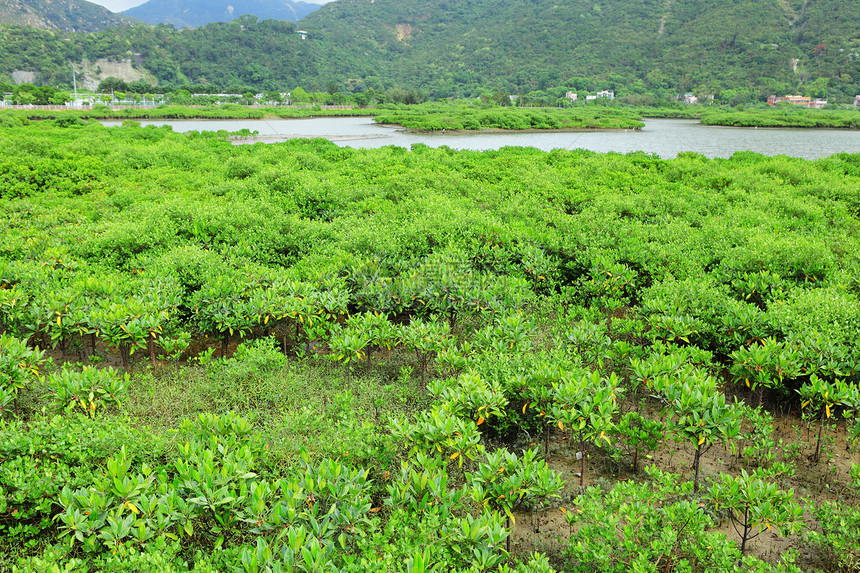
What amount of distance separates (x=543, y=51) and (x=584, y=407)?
15927cm

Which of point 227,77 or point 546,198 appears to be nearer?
point 546,198

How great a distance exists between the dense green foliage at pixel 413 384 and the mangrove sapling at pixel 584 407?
0.12ft

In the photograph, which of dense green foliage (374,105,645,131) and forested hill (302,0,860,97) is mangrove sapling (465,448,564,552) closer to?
dense green foliage (374,105,645,131)

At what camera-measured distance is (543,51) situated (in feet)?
468

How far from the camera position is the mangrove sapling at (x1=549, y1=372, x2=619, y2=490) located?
4.41 meters

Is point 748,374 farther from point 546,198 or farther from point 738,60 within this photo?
point 738,60

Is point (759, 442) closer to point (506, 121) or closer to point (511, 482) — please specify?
point (511, 482)

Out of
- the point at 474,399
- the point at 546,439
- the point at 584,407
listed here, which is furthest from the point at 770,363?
the point at 474,399

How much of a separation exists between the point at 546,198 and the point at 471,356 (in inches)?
377

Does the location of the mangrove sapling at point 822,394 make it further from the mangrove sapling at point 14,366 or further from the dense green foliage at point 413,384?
the mangrove sapling at point 14,366

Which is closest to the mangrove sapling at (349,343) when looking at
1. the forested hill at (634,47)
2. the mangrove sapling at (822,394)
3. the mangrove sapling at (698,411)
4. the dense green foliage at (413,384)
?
the dense green foliage at (413,384)

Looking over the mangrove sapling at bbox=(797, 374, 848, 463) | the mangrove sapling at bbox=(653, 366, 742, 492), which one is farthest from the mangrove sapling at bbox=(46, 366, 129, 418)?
the mangrove sapling at bbox=(797, 374, 848, 463)

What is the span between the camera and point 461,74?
151 meters

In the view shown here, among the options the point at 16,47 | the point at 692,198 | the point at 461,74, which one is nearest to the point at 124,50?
the point at 16,47
